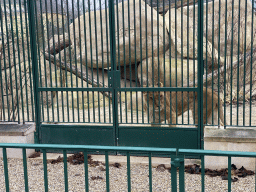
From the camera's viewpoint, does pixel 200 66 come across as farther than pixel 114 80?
No

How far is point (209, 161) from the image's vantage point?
466 centimetres

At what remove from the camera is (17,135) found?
5.24m

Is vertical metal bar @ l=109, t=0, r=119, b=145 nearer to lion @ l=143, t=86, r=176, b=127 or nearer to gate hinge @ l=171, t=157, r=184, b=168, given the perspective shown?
lion @ l=143, t=86, r=176, b=127

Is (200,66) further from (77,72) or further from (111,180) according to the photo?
(77,72)

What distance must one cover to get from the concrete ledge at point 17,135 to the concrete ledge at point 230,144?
294 centimetres

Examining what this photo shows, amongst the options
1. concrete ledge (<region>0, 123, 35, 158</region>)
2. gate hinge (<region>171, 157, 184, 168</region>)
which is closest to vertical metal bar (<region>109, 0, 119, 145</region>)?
concrete ledge (<region>0, 123, 35, 158</region>)

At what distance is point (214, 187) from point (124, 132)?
174 centimetres

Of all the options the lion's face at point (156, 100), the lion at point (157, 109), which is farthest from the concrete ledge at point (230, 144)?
the lion's face at point (156, 100)

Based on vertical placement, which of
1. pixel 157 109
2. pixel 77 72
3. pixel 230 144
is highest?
pixel 77 72

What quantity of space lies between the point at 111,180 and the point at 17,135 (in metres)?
1.88

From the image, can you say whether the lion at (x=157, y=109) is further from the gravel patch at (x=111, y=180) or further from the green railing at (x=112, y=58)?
the gravel patch at (x=111, y=180)

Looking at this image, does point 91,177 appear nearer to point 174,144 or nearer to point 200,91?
point 174,144

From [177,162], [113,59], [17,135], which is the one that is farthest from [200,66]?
[17,135]

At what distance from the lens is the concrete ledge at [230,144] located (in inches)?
177
